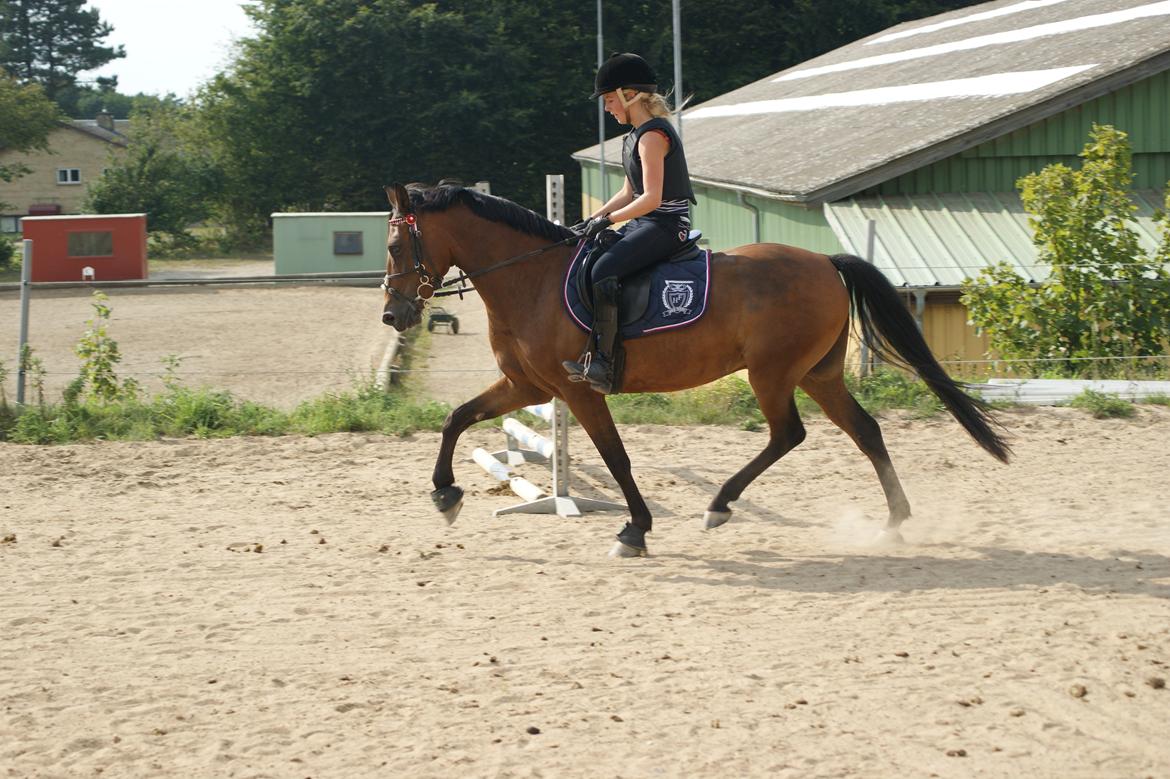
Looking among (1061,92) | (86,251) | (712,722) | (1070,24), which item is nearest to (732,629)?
(712,722)

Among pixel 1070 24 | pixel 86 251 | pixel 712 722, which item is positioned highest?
pixel 1070 24

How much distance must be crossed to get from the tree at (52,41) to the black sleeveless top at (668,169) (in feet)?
309

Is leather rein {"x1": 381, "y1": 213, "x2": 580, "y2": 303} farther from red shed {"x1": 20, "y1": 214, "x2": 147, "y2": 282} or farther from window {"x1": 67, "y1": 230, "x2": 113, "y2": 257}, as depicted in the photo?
window {"x1": 67, "y1": 230, "x2": 113, "y2": 257}

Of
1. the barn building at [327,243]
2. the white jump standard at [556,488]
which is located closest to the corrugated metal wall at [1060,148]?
the white jump standard at [556,488]

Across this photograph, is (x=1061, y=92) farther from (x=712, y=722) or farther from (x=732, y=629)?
(x=712, y=722)

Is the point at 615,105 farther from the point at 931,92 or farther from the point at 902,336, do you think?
the point at 931,92

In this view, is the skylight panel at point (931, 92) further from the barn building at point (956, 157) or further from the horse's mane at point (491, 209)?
the horse's mane at point (491, 209)

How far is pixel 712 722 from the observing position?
462 centimetres

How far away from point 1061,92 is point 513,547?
1397 centimetres

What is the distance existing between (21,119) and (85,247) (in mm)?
19208

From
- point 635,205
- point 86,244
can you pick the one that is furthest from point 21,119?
point 635,205

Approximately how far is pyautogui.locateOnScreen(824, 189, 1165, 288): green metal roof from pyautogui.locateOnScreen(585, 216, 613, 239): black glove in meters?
8.87

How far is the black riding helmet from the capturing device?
6.89 meters

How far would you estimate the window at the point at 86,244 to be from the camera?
3800cm
